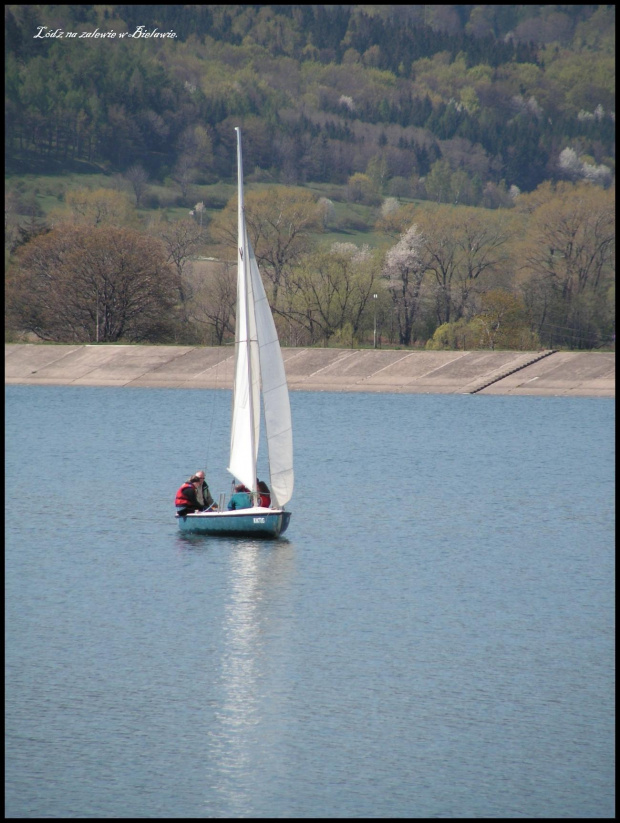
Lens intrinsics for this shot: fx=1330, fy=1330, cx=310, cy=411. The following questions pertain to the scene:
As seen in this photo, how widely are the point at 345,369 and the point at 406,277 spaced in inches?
1112

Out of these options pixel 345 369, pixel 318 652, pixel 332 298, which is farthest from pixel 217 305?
pixel 318 652

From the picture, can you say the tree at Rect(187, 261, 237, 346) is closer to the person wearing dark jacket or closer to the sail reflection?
the person wearing dark jacket

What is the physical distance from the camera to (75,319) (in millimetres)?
114812

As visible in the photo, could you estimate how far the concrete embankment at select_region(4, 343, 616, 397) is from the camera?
315 feet

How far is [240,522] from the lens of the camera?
35.9 m

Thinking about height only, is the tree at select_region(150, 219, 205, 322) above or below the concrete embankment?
above

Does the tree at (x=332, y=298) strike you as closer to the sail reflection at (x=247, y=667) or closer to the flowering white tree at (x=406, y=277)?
the flowering white tree at (x=406, y=277)

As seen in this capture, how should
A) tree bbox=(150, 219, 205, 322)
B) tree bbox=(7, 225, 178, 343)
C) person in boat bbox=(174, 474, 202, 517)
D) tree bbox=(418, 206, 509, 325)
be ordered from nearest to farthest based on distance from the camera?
1. person in boat bbox=(174, 474, 202, 517)
2. tree bbox=(7, 225, 178, 343)
3. tree bbox=(418, 206, 509, 325)
4. tree bbox=(150, 219, 205, 322)

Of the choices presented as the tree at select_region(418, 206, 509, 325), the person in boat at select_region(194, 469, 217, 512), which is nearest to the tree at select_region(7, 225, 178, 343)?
the tree at select_region(418, 206, 509, 325)

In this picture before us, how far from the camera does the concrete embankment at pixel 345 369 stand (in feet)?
315

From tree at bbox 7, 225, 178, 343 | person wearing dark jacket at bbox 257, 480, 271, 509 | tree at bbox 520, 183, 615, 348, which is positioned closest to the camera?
person wearing dark jacket at bbox 257, 480, 271, 509

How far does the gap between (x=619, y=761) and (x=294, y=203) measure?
122 meters

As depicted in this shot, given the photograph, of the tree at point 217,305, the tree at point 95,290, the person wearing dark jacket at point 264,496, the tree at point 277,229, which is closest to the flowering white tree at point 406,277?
the tree at point 277,229

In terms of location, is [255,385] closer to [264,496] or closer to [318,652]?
[264,496]
